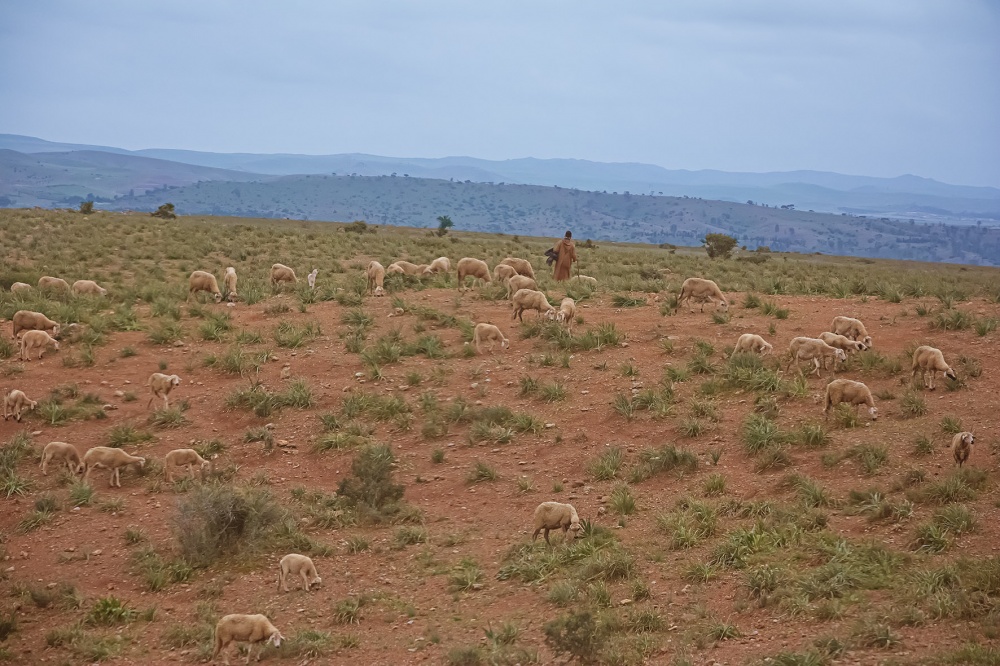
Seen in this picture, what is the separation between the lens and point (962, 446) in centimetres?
1062

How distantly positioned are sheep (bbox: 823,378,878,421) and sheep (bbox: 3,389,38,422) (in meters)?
11.8

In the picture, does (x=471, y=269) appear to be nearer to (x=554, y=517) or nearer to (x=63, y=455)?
(x=63, y=455)

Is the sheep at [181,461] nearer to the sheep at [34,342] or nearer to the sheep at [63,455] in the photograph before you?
the sheep at [63,455]

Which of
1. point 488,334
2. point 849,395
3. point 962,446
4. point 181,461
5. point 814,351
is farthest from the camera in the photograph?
point 488,334

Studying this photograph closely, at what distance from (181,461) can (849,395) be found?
8.98 metres

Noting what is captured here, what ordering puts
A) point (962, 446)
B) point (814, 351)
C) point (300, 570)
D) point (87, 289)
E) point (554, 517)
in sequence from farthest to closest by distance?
point (87, 289)
point (814, 351)
point (962, 446)
point (554, 517)
point (300, 570)

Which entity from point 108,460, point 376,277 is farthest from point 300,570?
point 376,277

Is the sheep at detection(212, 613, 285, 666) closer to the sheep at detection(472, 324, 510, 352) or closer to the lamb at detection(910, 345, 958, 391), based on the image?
the sheep at detection(472, 324, 510, 352)

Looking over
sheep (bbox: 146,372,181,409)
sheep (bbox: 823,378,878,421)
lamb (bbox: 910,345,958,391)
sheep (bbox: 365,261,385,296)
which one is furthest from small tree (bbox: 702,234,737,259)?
sheep (bbox: 146,372,181,409)

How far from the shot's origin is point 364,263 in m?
30.0

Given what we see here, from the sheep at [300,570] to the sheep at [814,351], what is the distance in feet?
25.7

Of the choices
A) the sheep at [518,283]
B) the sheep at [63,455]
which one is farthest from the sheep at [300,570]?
the sheep at [518,283]

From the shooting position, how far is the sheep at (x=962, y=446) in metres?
10.6

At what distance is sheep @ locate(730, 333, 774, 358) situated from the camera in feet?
50.0
